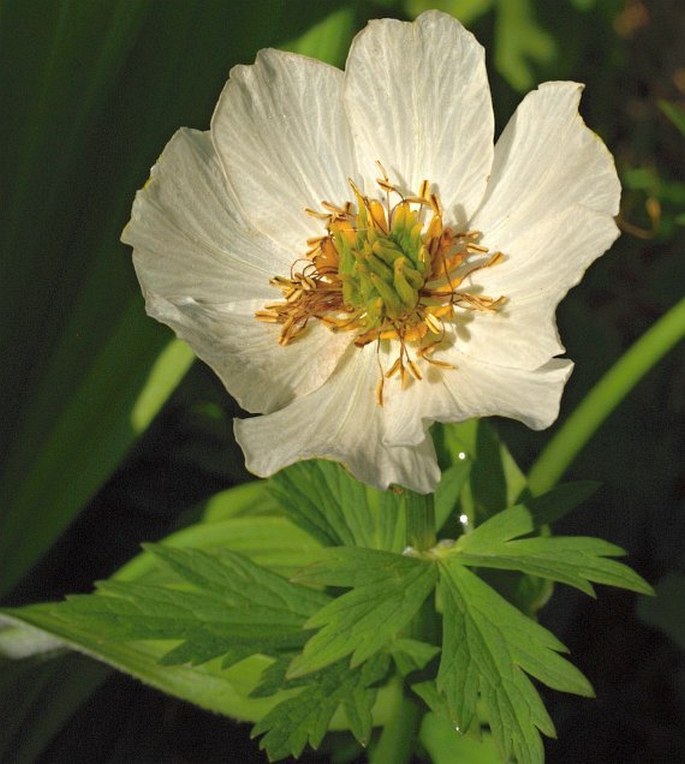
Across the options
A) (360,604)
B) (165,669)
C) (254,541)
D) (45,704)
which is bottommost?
(45,704)

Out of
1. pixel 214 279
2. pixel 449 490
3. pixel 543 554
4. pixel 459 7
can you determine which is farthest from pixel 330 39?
pixel 543 554

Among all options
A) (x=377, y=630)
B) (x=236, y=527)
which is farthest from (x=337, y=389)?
(x=236, y=527)

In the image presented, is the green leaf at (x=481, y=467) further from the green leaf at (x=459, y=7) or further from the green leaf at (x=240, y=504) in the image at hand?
the green leaf at (x=459, y=7)

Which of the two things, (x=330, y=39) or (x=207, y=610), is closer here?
(x=207, y=610)

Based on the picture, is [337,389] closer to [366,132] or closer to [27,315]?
[366,132]

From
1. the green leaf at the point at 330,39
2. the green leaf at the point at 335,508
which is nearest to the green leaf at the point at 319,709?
the green leaf at the point at 335,508

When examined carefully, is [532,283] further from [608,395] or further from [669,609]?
[669,609]

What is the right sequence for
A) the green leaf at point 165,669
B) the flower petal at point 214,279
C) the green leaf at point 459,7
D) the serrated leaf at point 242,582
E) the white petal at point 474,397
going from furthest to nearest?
the green leaf at point 459,7 → the green leaf at point 165,669 → the serrated leaf at point 242,582 → the flower petal at point 214,279 → the white petal at point 474,397

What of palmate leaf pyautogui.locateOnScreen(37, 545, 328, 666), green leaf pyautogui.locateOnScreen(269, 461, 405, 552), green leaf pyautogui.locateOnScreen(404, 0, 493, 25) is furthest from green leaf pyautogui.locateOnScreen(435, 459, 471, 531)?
green leaf pyautogui.locateOnScreen(404, 0, 493, 25)
